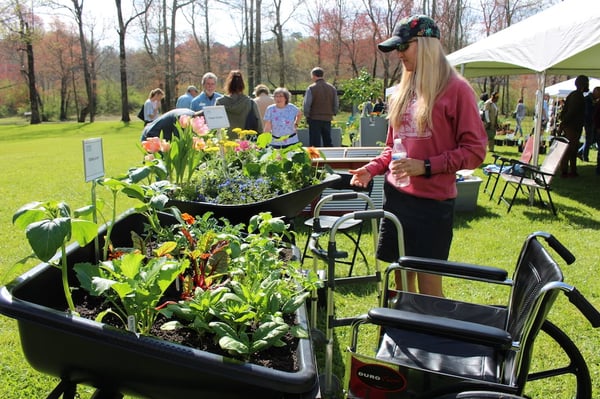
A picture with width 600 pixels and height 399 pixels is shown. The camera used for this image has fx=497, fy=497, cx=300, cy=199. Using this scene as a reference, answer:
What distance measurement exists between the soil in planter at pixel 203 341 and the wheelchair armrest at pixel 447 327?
0.97ft

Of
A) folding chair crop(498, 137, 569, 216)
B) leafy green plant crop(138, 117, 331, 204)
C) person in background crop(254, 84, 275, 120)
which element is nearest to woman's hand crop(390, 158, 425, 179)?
leafy green plant crop(138, 117, 331, 204)

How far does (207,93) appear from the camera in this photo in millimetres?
6449

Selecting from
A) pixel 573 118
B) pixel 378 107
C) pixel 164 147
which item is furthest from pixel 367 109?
pixel 164 147

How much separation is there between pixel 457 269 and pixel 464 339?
0.55 metres

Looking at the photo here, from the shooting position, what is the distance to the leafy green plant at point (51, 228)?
4.10ft

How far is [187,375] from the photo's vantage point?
1183 millimetres

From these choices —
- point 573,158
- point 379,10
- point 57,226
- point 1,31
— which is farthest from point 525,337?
point 379,10

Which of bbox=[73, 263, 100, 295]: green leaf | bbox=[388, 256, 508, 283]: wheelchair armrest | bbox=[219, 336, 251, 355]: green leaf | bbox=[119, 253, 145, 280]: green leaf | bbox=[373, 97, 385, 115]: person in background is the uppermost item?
bbox=[373, 97, 385, 115]: person in background

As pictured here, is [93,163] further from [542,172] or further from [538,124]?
[538,124]

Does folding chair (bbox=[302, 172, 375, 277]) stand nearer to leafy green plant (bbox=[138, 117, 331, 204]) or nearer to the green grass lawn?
leafy green plant (bbox=[138, 117, 331, 204])

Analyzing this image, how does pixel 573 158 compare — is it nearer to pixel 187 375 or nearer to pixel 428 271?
pixel 428 271

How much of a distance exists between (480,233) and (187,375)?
15.0ft

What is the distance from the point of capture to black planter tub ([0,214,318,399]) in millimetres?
1141

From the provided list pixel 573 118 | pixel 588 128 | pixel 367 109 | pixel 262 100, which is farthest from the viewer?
pixel 367 109
